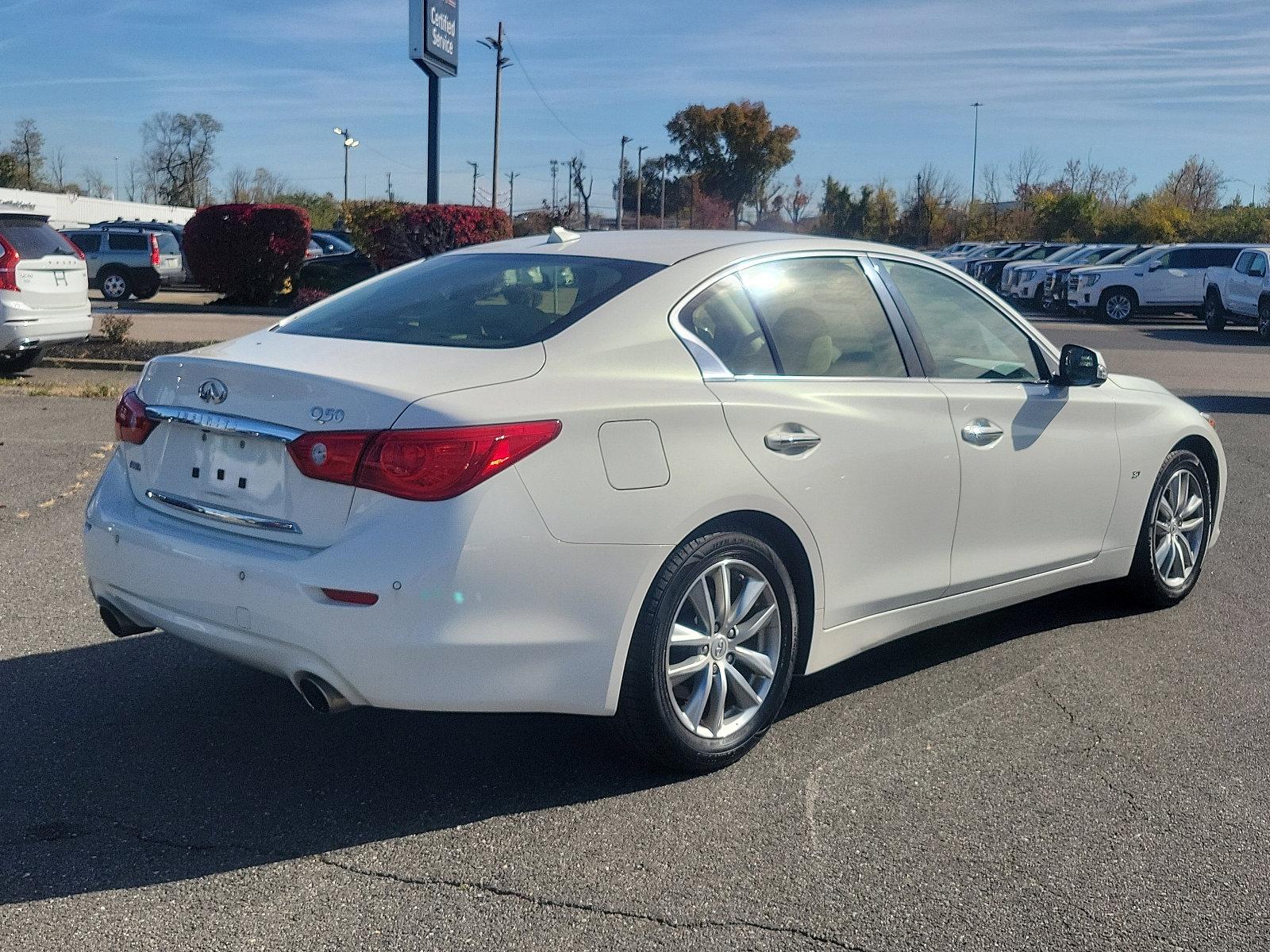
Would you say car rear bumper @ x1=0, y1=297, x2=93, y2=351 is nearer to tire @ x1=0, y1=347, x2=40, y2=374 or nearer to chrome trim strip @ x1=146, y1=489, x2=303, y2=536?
tire @ x1=0, y1=347, x2=40, y2=374

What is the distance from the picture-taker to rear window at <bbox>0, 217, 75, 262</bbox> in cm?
1314

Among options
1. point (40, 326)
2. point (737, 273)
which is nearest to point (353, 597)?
point (737, 273)

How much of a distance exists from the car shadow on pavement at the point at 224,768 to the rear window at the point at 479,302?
1.26 metres

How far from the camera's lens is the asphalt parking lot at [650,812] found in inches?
125

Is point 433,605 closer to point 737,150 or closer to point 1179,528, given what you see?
point 1179,528

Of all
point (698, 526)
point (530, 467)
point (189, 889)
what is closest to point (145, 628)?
point (189, 889)

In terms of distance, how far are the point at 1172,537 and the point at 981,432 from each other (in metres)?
1.66

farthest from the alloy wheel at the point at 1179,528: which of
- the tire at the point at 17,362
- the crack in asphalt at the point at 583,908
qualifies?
the tire at the point at 17,362

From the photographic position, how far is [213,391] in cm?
383

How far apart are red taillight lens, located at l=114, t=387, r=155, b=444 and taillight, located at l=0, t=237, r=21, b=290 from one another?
9822 millimetres

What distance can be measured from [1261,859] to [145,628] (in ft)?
10.5

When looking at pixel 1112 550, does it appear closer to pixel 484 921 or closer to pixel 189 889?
pixel 484 921

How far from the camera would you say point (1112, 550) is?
5586 millimetres

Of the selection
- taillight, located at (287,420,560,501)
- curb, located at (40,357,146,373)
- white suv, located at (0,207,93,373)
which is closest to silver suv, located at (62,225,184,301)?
curb, located at (40,357,146,373)
